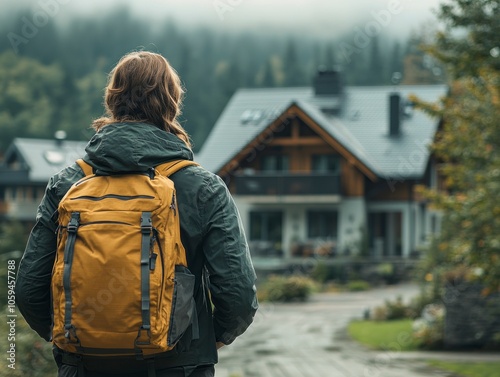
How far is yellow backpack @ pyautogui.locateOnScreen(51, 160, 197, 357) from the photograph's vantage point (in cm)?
293

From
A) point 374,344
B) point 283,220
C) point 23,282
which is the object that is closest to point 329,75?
point 283,220

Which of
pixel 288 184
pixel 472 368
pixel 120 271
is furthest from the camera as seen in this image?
pixel 288 184

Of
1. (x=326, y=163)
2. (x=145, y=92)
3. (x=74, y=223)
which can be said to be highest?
(x=145, y=92)

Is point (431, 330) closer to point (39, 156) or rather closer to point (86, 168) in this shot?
point (86, 168)

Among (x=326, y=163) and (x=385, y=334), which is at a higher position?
(x=326, y=163)

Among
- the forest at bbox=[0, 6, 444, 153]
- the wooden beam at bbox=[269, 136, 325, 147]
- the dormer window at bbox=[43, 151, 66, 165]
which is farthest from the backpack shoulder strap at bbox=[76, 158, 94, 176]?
the dormer window at bbox=[43, 151, 66, 165]

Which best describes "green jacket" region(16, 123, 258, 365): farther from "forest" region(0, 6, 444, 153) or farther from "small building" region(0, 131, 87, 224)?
"small building" region(0, 131, 87, 224)

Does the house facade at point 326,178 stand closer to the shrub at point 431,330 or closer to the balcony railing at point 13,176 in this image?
the balcony railing at point 13,176

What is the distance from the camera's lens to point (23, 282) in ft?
10.7

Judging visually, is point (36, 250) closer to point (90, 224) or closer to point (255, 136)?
point (90, 224)

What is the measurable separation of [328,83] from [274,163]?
6.15 meters

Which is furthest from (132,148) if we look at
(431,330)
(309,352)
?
(431,330)

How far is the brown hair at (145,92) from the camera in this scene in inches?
129

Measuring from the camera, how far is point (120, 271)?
293cm
